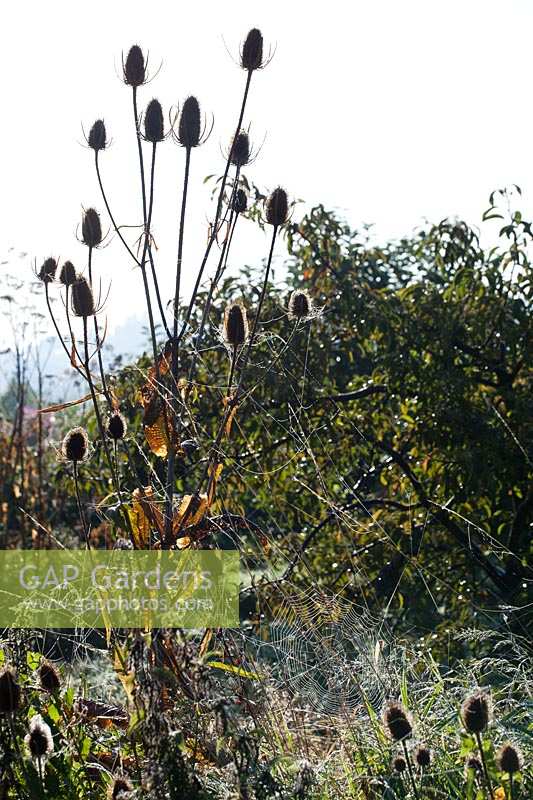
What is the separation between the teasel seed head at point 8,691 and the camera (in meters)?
1.72

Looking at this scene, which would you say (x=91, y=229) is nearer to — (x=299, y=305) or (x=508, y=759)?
(x=299, y=305)

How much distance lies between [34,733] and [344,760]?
60 centimetres

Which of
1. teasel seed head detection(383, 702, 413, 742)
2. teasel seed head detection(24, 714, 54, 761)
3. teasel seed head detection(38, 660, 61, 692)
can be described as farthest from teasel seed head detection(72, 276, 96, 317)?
teasel seed head detection(383, 702, 413, 742)

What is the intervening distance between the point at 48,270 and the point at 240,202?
48 centimetres

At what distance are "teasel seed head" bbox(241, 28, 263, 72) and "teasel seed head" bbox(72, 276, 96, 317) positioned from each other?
61 cm

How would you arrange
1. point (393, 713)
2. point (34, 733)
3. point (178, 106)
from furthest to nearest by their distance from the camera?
point (178, 106), point (34, 733), point (393, 713)

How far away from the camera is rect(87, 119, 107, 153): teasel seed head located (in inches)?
92.0

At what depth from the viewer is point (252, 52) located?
2.24 m

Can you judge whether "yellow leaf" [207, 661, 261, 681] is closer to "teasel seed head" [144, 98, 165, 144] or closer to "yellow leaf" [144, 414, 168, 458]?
"yellow leaf" [144, 414, 168, 458]

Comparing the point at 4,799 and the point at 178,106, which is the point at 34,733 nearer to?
the point at 4,799

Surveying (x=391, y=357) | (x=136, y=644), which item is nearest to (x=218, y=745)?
(x=136, y=644)

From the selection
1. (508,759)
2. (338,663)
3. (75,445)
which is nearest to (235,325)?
(75,445)

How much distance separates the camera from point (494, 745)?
1.86m

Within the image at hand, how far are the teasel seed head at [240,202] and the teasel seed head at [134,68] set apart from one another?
337mm
